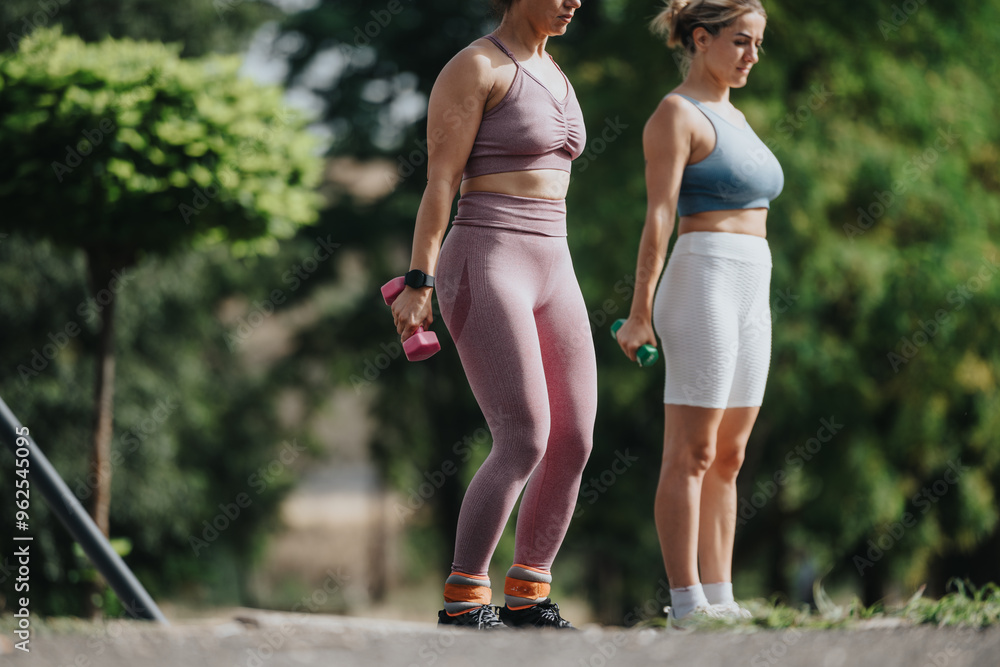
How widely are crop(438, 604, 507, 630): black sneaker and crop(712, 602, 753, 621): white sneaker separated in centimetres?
73

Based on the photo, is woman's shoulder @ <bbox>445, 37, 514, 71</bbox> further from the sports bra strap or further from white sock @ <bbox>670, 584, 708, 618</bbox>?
white sock @ <bbox>670, 584, 708, 618</bbox>

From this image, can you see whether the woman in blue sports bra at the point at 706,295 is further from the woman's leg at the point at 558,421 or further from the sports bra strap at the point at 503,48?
the sports bra strap at the point at 503,48

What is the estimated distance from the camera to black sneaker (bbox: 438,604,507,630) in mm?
2732

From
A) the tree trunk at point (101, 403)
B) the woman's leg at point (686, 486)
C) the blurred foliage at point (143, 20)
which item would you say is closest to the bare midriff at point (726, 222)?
the woman's leg at point (686, 486)

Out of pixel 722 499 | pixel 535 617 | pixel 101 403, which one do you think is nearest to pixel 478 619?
pixel 535 617

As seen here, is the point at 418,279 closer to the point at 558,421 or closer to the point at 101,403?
the point at 558,421

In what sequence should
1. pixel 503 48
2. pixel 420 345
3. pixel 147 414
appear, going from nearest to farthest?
1. pixel 420 345
2. pixel 503 48
3. pixel 147 414

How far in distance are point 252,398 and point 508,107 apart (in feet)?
39.5

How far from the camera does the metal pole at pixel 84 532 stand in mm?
2934

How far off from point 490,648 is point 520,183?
135cm

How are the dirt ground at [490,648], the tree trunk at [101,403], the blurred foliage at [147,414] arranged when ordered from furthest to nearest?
the blurred foliage at [147,414]
the tree trunk at [101,403]
the dirt ground at [490,648]

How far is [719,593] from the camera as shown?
3146 millimetres

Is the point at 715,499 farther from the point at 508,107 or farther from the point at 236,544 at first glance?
the point at 236,544

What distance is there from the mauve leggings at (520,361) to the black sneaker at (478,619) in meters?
0.12
